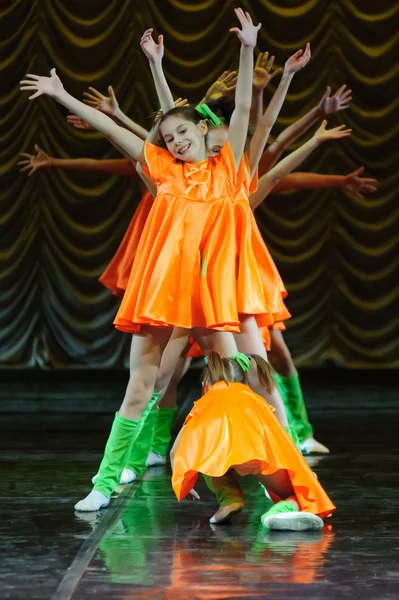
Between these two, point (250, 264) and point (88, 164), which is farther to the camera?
point (88, 164)

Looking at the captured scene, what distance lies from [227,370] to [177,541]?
52cm

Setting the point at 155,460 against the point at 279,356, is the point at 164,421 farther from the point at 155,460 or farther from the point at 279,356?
the point at 279,356

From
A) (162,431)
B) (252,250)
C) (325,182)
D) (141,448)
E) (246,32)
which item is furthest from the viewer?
(325,182)

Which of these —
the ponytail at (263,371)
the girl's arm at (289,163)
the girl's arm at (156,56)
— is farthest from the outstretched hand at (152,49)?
the ponytail at (263,371)

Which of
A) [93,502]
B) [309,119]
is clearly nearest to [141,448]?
[93,502]

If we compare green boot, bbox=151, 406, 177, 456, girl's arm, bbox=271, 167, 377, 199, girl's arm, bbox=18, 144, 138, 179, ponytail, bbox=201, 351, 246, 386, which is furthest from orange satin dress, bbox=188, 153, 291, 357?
girl's arm, bbox=18, 144, 138, 179

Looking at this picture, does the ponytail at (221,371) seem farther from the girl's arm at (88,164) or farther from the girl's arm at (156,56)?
the girl's arm at (88,164)

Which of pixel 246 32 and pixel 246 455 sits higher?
pixel 246 32

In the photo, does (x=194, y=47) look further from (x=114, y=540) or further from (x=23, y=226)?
(x=114, y=540)

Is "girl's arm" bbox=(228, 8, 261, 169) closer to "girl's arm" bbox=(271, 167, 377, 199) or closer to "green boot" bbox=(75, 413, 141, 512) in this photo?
"green boot" bbox=(75, 413, 141, 512)

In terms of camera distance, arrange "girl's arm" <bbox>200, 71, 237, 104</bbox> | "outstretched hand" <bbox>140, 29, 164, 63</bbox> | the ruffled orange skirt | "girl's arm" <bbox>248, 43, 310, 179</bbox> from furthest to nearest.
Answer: "girl's arm" <bbox>200, 71, 237, 104</bbox> → "girl's arm" <bbox>248, 43, 310, 179</bbox> → "outstretched hand" <bbox>140, 29, 164, 63</bbox> → the ruffled orange skirt

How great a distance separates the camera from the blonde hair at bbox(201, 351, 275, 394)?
2664mm

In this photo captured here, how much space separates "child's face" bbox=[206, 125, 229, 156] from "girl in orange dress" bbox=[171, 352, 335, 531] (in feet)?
2.68

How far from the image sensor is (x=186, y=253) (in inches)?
114
